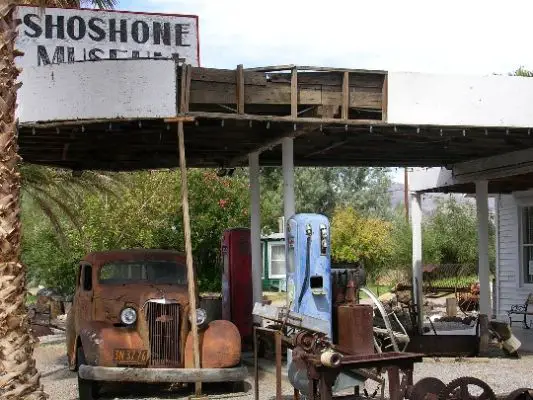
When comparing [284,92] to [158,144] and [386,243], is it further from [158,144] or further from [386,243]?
[386,243]

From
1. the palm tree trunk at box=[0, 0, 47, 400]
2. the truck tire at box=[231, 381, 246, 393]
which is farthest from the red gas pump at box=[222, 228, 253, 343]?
the palm tree trunk at box=[0, 0, 47, 400]

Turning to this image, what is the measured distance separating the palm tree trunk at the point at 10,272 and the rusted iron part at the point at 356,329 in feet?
13.6

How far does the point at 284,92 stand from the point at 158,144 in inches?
115

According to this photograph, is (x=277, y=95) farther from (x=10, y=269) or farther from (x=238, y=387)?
(x=10, y=269)

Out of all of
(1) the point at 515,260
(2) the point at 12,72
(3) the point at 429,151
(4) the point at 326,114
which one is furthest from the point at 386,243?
(2) the point at 12,72

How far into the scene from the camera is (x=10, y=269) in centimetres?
664

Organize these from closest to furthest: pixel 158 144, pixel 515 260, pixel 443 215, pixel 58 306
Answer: pixel 158 144 → pixel 515 260 → pixel 58 306 → pixel 443 215

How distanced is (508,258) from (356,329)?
10772mm

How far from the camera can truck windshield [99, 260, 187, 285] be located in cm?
1089

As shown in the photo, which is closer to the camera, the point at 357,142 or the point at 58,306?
the point at 357,142

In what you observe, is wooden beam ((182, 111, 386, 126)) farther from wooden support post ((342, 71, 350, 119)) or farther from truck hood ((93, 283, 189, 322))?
truck hood ((93, 283, 189, 322))

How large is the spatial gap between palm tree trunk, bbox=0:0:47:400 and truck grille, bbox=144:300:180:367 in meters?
2.86

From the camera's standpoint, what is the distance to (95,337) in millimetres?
9562

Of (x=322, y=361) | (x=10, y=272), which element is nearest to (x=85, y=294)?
(x=10, y=272)
